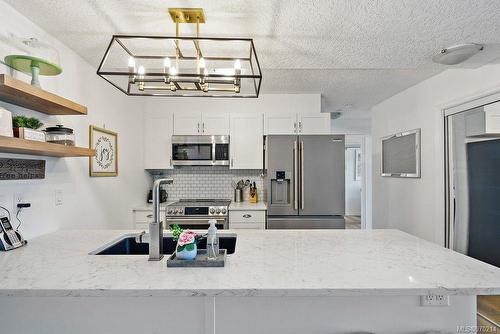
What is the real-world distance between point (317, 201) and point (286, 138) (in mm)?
839

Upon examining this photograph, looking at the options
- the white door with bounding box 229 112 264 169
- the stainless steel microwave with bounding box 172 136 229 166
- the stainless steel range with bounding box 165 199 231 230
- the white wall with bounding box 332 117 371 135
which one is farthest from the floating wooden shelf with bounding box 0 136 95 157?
the white wall with bounding box 332 117 371 135

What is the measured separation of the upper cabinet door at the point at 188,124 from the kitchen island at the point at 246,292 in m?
2.48

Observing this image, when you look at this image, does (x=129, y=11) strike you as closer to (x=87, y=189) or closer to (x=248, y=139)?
(x=87, y=189)

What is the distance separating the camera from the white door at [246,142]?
12.6 ft

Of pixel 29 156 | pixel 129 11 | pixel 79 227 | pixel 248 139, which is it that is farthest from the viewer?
pixel 248 139

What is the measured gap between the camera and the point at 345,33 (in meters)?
2.06

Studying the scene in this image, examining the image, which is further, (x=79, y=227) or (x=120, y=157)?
(x=120, y=157)

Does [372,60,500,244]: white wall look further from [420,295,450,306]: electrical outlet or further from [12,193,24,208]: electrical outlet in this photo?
[12,193,24,208]: electrical outlet

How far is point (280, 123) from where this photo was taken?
3.85 metres

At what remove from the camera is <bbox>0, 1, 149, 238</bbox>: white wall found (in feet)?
6.17

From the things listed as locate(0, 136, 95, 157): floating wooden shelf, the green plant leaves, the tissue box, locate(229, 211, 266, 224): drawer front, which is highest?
the green plant leaves

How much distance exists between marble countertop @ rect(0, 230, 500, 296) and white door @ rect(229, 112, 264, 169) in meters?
2.11

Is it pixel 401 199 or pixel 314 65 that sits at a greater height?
pixel 314 65

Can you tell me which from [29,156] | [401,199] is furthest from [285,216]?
[29,156]
